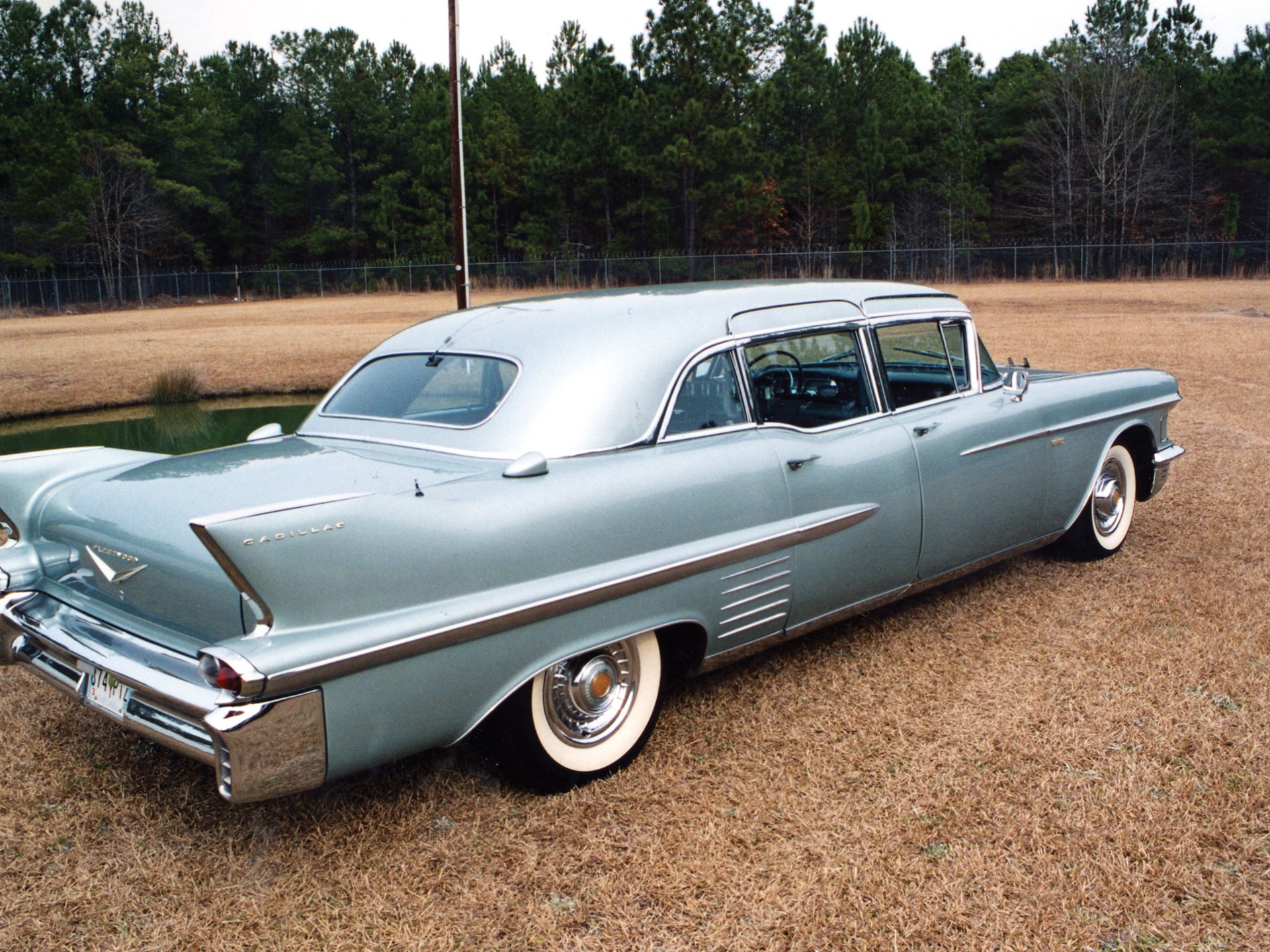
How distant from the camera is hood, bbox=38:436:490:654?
285 cm

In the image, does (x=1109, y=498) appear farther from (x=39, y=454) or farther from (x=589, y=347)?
(x=39, y=454)

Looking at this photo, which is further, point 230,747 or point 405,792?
point 405,792

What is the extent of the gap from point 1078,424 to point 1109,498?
79 centimetres

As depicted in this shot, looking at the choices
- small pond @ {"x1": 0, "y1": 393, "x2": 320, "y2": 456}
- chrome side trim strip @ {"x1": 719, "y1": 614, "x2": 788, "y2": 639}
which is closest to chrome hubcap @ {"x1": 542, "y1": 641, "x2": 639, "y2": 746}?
chrome side trim strip @ {"x1": 719, "y1": 614, "x2": 788, "y2": 639}

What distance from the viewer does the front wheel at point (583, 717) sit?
3201 millimetres

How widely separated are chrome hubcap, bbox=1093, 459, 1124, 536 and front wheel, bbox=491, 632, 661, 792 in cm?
316

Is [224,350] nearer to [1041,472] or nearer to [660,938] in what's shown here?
[1041,472]

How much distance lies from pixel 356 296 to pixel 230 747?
47.7 meters

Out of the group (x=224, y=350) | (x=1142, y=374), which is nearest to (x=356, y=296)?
(x=224, y=350)

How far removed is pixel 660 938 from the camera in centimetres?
267

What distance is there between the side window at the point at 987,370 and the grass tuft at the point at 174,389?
11.4m

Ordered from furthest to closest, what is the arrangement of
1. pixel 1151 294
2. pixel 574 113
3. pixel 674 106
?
pixel 574 113 < pixel 674 106 < pixel 1151 294

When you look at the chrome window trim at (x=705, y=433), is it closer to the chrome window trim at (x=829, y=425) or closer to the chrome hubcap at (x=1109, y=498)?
the chrome window trim at (x=829, y=425)

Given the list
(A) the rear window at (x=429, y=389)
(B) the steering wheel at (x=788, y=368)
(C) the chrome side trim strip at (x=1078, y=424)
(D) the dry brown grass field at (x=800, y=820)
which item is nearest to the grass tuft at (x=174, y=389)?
(D) the dry brown grass field at (x=800, y=820)
